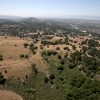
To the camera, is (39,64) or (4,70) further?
(39,64)

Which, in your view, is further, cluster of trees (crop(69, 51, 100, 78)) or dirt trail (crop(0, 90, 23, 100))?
cluster of trees (crop(69, 51, 100, 78))

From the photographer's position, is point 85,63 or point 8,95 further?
point 85,63

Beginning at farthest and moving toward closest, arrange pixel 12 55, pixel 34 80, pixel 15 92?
pixel 12 55, pixel 34 80, pixel 15 92

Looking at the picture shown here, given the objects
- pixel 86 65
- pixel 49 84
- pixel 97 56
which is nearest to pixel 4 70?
pixel 49 84

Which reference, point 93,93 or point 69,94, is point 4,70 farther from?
point 93,93

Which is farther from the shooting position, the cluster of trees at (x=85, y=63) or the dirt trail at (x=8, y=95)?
the cluster of trees at (x=85, y=63)

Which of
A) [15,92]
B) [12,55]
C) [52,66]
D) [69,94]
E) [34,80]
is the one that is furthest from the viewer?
[12,55]

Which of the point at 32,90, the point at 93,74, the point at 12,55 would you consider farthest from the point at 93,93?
the point at 12,55

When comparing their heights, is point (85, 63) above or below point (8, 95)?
above

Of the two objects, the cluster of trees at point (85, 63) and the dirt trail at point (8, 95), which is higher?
the cluster of trees at point (85, 63)

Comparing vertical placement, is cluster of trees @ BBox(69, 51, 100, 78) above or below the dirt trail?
above
